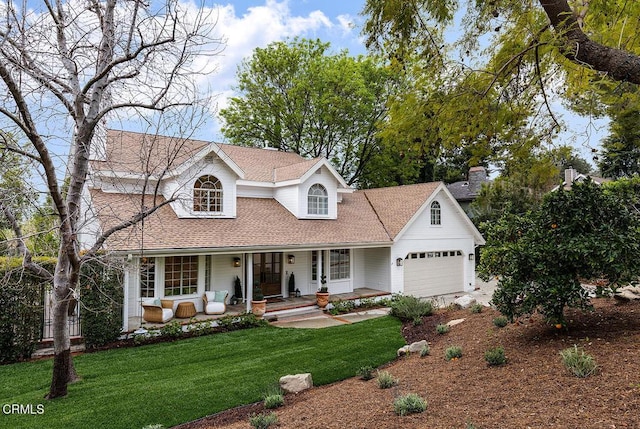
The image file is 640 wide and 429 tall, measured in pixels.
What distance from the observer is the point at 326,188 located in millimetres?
16953

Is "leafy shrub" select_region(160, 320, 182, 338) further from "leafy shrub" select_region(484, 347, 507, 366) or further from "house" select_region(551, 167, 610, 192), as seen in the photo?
"house" select_region(551, 167, 610, 192)

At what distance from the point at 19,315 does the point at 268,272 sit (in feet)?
27.4

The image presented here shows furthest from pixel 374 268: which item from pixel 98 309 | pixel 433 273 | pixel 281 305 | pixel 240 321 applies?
pixel 98 309

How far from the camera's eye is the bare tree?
5.49 m

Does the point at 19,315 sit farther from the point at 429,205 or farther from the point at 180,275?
the point at 429,205

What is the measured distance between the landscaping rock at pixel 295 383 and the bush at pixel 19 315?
21.3 ft

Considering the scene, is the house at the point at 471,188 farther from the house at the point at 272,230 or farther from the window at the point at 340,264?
the window at the point at 340,264

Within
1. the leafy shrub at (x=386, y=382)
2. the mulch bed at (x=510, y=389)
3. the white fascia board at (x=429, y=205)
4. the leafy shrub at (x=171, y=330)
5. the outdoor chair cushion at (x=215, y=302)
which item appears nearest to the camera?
the mulch bed at (x=510, y=389)

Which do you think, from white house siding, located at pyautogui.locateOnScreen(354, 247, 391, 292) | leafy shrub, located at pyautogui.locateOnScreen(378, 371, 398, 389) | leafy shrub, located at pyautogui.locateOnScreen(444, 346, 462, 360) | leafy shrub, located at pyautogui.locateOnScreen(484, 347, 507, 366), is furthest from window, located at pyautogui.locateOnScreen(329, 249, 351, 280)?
leafy shrub, located at pyautogui.locateOnScreen(484, 347, 507, 366)

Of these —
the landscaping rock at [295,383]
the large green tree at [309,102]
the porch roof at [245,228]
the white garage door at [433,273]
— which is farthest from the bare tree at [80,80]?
the large green tree at [309,102]

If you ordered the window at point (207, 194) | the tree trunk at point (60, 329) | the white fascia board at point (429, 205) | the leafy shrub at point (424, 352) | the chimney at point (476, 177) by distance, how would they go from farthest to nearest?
the chimney at point (476, 177), the white fascia board at point (429, 205), the window at point (207, 194), the leafy shrub at point (424, 352), the tree trunk at point (60, 329)

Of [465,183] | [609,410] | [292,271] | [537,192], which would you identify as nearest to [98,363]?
[292,271]

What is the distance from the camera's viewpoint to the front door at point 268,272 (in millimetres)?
15109

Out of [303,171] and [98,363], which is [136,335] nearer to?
[98,363]
